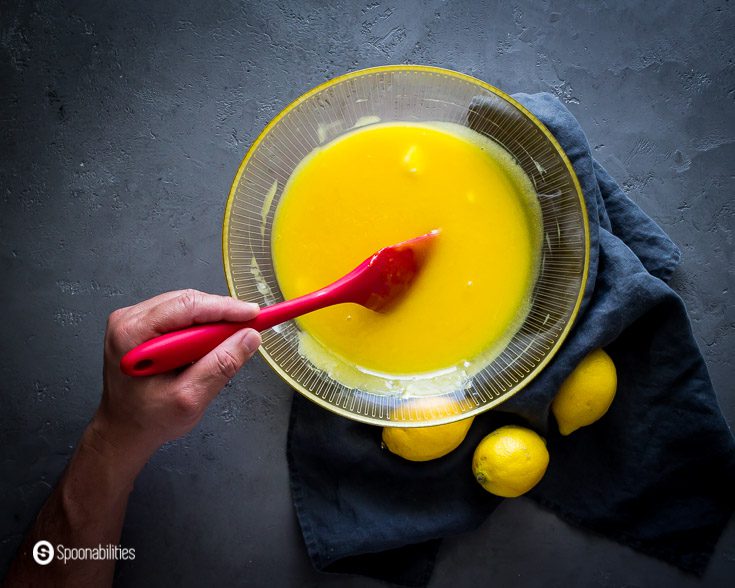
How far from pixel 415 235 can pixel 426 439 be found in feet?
1.37

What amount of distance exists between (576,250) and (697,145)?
520 mm

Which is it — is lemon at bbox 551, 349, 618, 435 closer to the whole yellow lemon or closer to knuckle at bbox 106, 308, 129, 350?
the whole yellow lemon

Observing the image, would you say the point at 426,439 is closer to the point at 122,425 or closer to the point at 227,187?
the point at 122,425

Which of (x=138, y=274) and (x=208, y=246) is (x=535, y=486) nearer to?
(x=208, y=246)

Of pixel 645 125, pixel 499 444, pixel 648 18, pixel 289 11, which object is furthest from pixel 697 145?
pixel 289 11

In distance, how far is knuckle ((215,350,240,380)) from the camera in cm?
107

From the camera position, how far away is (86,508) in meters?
1.37

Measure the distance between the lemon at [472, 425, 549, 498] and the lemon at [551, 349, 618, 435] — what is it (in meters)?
0.09

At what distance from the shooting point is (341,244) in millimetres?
1234

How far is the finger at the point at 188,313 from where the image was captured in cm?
107

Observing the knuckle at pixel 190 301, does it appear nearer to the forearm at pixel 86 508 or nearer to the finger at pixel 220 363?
the finger at pixel 220 363

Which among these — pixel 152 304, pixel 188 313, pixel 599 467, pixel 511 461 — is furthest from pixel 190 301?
pixel 599 467

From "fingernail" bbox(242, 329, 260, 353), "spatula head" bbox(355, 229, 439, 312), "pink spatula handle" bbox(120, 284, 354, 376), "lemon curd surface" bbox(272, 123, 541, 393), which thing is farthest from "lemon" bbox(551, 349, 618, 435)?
"fingernail" bbox(242, 329, 260, 353)

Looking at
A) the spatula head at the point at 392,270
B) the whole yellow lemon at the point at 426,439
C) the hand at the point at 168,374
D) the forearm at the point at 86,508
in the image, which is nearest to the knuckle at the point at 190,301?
the hand at the point at 168,374
